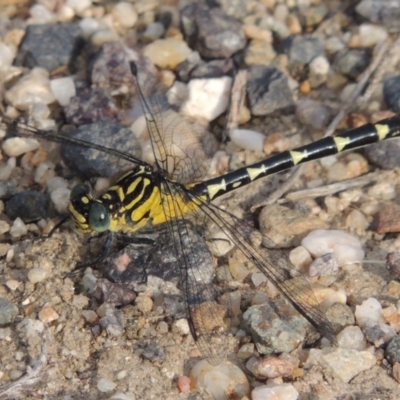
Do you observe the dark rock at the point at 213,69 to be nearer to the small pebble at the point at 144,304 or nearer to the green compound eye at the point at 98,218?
the green compound eye at the point at 98,218

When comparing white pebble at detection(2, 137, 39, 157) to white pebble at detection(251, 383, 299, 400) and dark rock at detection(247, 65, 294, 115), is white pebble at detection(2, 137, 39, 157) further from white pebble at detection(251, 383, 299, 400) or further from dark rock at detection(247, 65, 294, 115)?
white pebble at detection(251, 383, 299, 400)

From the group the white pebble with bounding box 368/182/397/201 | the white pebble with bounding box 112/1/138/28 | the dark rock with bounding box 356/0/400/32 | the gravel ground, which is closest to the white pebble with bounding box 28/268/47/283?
the gravel ground

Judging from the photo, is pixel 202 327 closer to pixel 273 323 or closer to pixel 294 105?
pixel 273 323

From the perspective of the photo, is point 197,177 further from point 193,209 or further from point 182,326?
point 182,326

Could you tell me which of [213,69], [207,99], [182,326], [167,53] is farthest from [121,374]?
[167,53]

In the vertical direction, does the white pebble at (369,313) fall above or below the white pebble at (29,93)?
below

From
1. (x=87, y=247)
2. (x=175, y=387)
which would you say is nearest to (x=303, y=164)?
(x=87, y=247)

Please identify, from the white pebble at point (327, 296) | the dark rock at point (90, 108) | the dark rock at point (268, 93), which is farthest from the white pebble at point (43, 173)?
the white pebble at point (327, 296)
